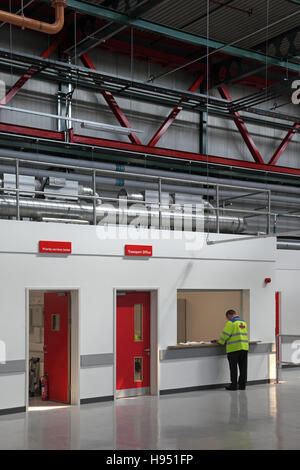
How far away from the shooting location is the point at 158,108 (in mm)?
18844

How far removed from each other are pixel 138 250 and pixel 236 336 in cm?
285

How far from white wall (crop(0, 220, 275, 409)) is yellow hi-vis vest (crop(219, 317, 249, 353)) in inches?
31.3

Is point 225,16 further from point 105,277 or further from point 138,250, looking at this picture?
point 105,277

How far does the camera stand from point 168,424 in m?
9.91

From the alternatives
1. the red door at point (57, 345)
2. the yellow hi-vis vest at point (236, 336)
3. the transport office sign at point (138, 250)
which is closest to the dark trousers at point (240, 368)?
the yellow hi-vis vest at point (236, 336)

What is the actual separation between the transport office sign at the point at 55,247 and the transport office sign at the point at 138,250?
131 cm

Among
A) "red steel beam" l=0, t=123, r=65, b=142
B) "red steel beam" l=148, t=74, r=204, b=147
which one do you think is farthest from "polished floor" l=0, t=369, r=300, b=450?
"red steel beam" l=148, t=74, r=204, b=147

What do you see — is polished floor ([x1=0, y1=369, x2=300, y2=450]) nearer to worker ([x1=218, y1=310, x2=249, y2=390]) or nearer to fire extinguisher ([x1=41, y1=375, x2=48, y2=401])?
worker ([x1=218, y1=310, x2=249, y2=390])

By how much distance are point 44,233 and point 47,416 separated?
127 inches

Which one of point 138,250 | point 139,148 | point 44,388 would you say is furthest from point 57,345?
point 139,148

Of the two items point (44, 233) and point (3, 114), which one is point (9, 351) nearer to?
point (44, 233)
